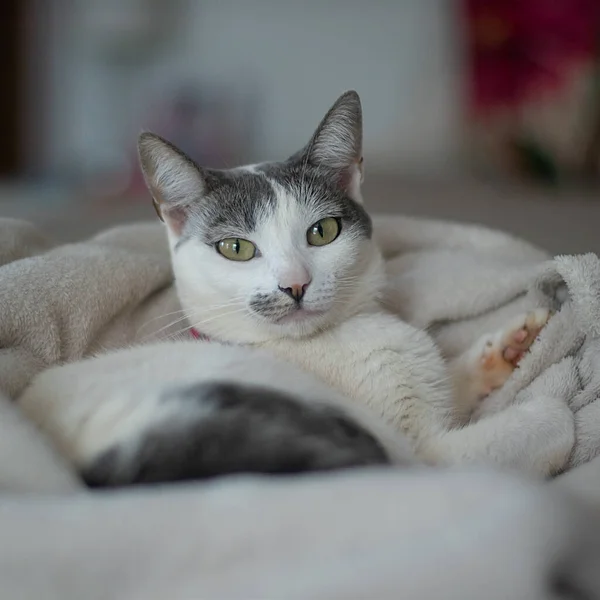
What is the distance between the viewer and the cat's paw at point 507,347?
1.24m

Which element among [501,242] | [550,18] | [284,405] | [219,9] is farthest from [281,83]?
[284,405]

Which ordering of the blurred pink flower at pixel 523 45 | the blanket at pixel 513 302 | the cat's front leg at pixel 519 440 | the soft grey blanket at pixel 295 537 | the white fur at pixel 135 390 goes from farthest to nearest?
the blurred pink flower at pixel 523 45, the blanket at pixel 513 302, the cat's front leg at pixel 519 440, the white fur at pixel 135 390, the soft grey blanket at pixel 295 537

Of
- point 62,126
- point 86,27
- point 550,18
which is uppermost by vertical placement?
point 550,18

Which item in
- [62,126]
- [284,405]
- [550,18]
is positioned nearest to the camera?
[284,405]

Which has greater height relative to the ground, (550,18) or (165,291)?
(550,18)

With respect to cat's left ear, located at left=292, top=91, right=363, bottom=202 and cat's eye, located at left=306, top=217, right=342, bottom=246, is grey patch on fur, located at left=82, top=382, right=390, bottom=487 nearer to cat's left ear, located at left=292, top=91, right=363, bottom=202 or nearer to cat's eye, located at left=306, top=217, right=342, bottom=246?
cat's eye, located at left=306, top=217, right=342, bottom=246

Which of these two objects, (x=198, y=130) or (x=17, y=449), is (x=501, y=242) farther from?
(x=198, y=130)

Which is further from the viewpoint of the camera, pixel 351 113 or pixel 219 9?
pixel 219 9

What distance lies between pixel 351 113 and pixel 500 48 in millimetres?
3134

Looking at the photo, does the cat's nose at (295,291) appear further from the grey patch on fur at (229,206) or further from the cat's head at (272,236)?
the grey patch on fur at (229,206)

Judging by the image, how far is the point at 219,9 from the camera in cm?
414

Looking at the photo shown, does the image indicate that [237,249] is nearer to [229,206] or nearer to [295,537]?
[229,206]

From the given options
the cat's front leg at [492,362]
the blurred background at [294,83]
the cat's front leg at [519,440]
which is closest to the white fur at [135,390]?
the cat's front leg at [519,440]

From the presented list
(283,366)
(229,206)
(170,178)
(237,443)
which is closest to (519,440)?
(283,366)
